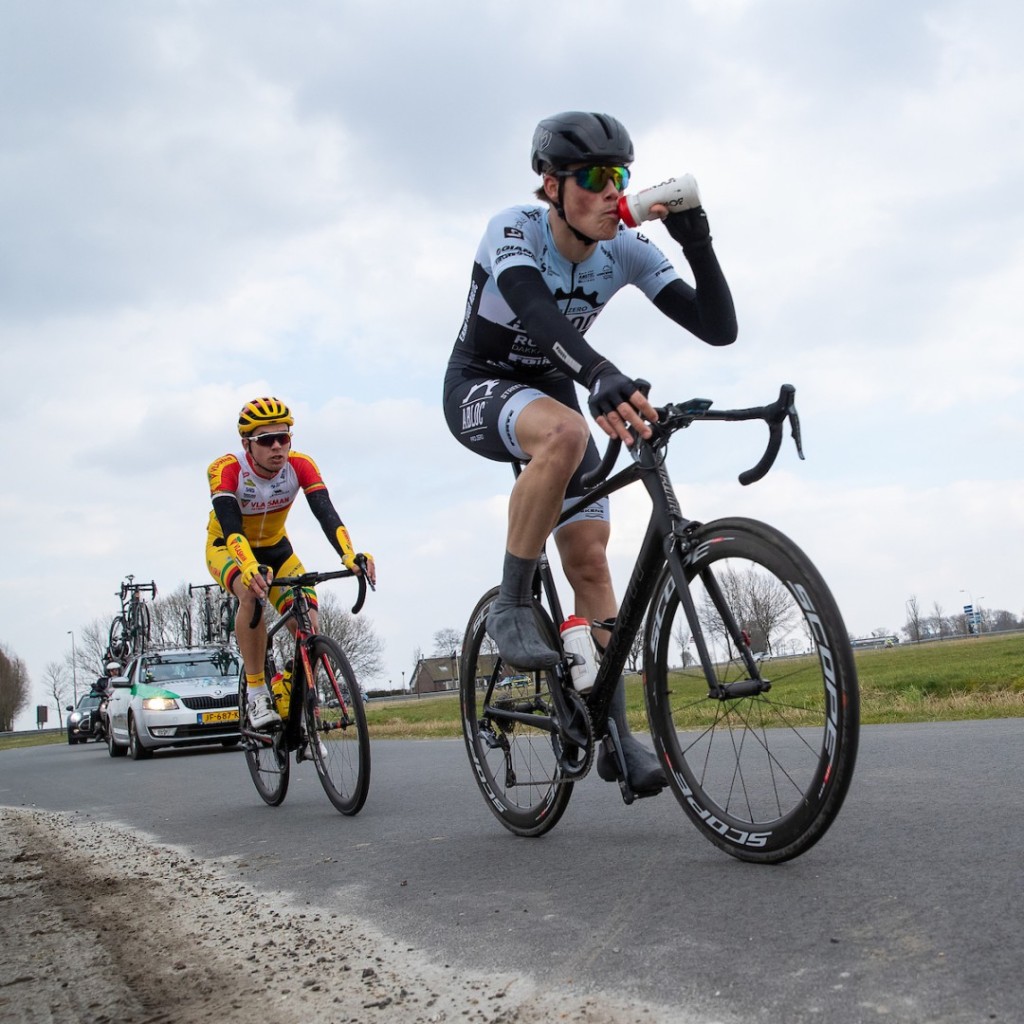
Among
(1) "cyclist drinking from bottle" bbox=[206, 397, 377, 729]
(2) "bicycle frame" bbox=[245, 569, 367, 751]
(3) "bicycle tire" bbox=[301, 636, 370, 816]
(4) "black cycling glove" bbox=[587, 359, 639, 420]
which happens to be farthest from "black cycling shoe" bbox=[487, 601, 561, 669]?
(2) "bicycle frame" bbox=[245, 569, 367, 751]

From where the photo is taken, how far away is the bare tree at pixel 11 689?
115738mm

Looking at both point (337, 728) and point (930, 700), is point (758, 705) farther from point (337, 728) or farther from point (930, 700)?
point (930, 700)

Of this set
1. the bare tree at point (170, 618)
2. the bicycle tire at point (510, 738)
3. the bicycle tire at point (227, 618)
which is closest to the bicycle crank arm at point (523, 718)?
the bicycle tire at point (510, 738)

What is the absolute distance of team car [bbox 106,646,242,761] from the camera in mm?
15477

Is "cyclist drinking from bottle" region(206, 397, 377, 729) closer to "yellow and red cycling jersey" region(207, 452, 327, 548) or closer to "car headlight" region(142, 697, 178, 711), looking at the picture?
"yellow and red cycling jersey" region(207, 452, 327, 548)

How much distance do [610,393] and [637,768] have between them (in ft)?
4.37

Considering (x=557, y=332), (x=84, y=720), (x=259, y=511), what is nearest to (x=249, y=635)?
(x=259, y=511)

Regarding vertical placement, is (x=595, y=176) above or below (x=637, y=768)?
above

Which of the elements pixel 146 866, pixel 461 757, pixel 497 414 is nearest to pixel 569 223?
pixel 497 414

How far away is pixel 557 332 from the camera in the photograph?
10.6ft

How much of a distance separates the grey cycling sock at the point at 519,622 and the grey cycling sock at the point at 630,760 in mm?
259

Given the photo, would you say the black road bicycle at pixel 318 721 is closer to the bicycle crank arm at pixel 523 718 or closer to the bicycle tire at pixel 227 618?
the bicycle crank arm at pixel 523 718

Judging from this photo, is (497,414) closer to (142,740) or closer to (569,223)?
(569,223)

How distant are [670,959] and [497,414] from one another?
6.74ft
